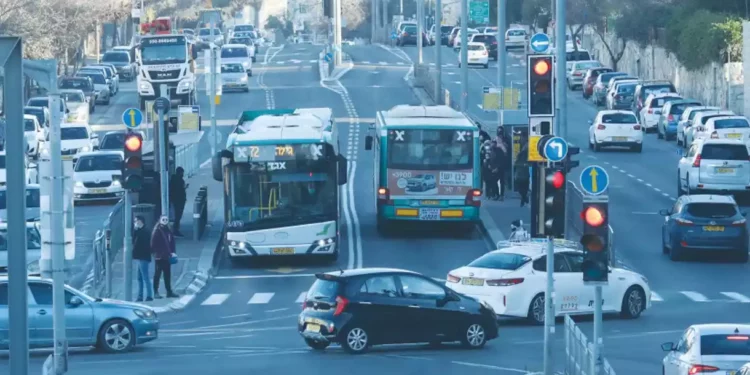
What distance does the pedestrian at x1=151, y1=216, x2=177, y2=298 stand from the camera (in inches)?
1070

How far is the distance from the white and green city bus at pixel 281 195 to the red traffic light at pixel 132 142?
658cm

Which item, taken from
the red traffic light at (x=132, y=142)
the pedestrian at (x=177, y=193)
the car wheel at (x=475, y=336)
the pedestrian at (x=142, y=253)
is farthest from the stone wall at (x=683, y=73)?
the car wheel at (x=475, y=336)

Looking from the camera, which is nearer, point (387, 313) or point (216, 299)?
point (387, 313)

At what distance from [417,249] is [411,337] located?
12064 millimetres

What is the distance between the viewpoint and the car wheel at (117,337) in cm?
2144

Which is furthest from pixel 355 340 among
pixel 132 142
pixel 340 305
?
pixel 132 142

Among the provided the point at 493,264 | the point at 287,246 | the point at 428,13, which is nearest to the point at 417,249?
the point at 287,246

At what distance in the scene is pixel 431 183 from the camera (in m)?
34.0

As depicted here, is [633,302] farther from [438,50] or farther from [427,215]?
[438,50]

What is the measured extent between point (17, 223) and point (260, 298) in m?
17.0

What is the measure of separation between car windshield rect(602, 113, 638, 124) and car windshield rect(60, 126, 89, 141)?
18337 mm

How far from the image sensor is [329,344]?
21750 mm

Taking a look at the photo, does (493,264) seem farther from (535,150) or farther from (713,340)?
(713,340)

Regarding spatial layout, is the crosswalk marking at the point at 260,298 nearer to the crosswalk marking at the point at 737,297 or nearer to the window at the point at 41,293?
the window at the point at 41,293
